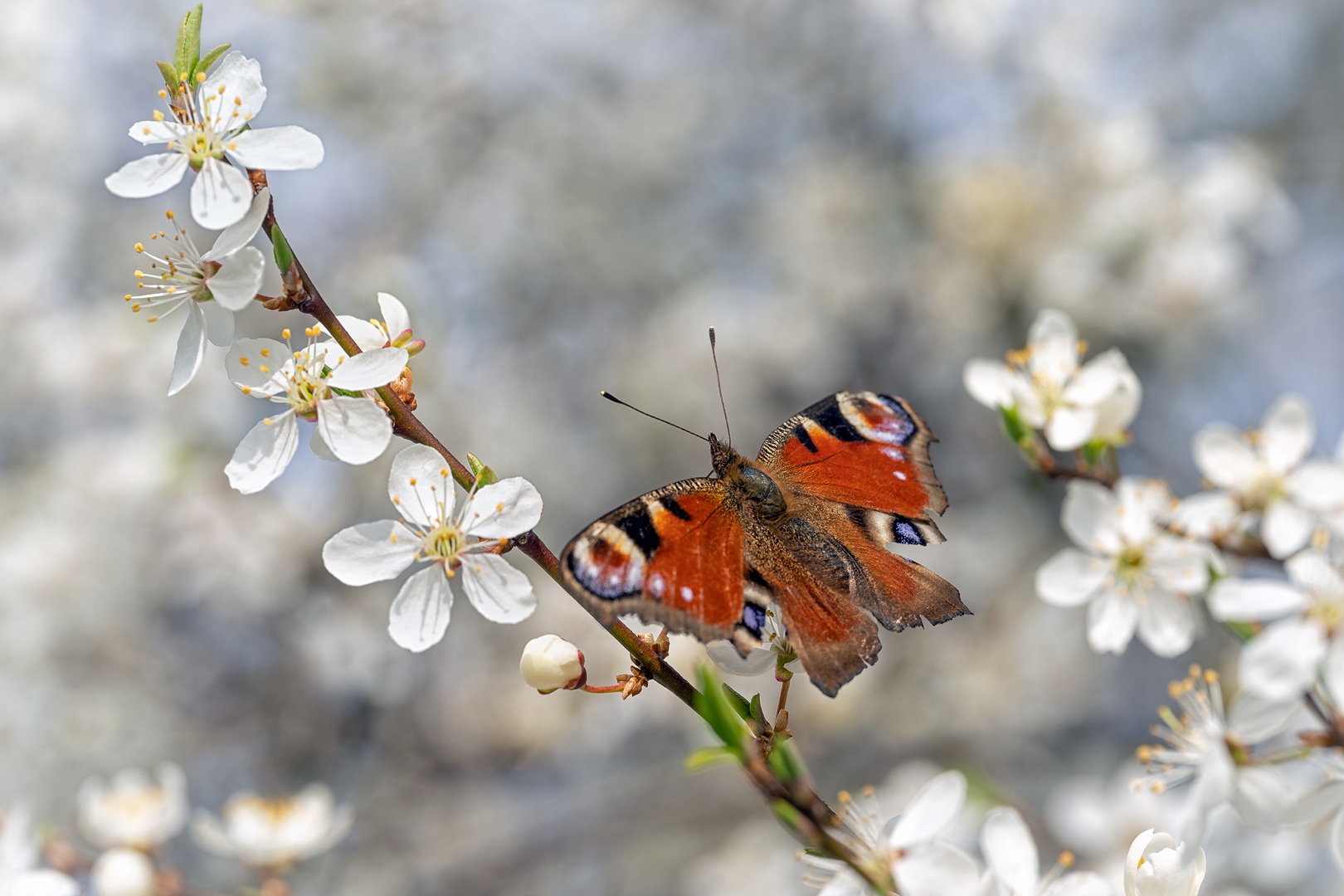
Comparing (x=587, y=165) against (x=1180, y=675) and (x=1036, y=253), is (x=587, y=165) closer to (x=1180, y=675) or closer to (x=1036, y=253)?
(x=1036, y=253)

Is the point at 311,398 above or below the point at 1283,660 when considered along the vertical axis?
above

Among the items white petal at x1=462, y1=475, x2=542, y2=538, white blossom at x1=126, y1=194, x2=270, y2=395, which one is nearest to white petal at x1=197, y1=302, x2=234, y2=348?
white blossom at x1=126, y1=194, x2=270, y2=395

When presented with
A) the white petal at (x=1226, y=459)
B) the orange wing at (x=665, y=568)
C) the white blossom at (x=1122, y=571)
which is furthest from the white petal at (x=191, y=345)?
the white petal at (x=1226, y=459)

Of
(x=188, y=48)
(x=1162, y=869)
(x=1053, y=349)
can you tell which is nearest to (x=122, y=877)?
(x=188, y=48)

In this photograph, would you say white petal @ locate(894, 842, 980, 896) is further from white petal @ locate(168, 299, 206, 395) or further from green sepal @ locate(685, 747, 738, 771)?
white petal @ locate(168, 299, 206, 395)

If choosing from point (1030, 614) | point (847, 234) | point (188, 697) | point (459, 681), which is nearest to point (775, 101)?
point (847, 234)

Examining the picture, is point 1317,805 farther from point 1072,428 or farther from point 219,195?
point 219,195
